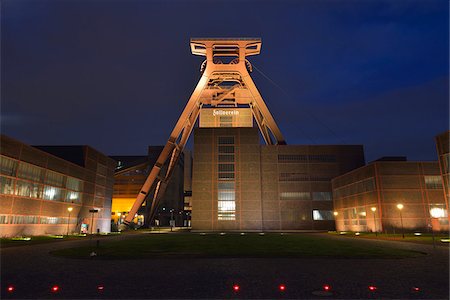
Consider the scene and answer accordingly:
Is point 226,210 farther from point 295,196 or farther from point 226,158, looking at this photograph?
point 295,196

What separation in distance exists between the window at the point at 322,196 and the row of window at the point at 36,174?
43097 millimetres

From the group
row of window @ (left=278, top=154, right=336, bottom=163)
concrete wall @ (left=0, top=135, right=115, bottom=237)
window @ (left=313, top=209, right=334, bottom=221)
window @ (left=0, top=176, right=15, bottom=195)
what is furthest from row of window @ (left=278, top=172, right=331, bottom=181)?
window @ (left=0, top=176, right=15, bottom=195)

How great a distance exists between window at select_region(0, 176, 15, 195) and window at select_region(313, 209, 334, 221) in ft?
165

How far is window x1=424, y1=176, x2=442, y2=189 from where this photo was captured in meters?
41.6

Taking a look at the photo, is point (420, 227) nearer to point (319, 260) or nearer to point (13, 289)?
point (319, 260)

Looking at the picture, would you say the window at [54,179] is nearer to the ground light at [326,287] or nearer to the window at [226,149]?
the window at [226,149]

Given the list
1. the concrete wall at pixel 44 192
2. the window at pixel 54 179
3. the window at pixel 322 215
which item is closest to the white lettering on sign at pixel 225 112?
the window at pixel 322 215

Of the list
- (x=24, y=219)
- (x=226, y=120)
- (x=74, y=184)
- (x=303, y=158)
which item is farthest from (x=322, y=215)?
(x=24, y=219)

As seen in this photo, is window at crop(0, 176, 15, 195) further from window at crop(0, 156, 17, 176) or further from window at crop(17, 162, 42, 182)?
window at crop(17, 162, 42, 182)

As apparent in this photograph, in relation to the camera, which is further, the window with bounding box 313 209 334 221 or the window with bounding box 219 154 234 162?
the window with bounding box 219 154 234 162

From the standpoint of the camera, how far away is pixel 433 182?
41.8m

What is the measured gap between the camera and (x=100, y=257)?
14.1 meters

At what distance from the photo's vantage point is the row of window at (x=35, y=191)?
103 ft

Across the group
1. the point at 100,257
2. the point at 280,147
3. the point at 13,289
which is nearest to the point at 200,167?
the point at 280,147
